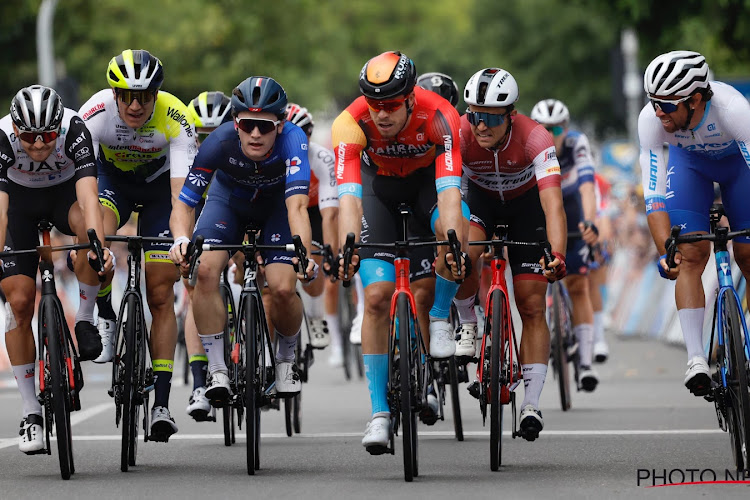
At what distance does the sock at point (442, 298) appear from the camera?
10.4 m

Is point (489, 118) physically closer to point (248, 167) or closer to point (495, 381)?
point (248, 167)

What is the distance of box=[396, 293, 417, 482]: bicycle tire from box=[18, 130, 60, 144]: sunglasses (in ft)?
7.58

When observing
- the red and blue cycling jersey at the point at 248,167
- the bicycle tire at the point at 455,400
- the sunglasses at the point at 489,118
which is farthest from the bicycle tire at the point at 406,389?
the bicycle tire at the point at 455,400

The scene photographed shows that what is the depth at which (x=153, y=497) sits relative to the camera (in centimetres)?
861

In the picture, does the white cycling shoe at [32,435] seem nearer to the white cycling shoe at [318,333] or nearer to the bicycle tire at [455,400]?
the bicycle tire at [455,400]

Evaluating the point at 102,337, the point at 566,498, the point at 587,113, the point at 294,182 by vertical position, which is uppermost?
the point at 587,113

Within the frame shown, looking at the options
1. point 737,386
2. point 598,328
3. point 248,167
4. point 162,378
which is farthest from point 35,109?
point 598,328

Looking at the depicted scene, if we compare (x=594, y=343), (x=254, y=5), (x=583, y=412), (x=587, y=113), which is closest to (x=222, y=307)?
(x=583, y=412)

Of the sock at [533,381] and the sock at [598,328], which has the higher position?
the sock at [598,328]

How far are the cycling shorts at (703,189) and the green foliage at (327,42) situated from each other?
11925mm

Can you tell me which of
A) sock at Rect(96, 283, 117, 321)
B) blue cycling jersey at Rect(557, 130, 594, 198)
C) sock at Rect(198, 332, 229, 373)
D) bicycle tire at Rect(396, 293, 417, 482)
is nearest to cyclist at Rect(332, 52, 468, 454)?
bicycle tire at Rect(396, 293, 417, 482)

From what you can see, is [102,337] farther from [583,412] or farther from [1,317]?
[1,317]

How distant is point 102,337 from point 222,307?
0.99 m

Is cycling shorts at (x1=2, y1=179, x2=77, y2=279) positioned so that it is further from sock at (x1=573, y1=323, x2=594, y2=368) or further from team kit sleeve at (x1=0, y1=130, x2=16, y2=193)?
sock at (x1=573, y1=323, x2=594, y2=368)
